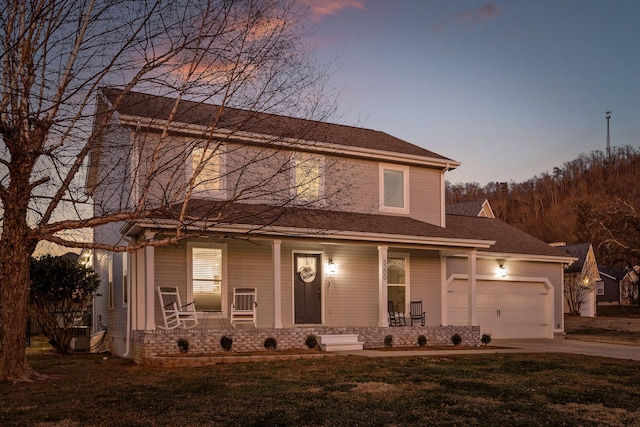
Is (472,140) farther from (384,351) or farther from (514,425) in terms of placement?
(514,425)

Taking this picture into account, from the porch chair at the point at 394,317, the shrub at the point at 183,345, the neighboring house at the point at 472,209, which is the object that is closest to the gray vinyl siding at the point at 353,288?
the porch chair at the point at 394,317

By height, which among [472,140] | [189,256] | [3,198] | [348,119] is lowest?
[189,256]

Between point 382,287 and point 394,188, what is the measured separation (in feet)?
11.6

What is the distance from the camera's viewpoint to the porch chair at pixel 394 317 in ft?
60.0

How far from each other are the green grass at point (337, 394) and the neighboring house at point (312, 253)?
2.88m

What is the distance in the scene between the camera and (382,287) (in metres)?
17.2

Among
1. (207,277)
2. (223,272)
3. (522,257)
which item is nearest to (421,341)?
(223,272)

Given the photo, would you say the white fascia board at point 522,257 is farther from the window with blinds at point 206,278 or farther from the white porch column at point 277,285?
the window with blinds at point 206,278

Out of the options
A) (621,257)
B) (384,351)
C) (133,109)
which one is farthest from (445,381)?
(621,257)

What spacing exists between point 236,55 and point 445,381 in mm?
5990

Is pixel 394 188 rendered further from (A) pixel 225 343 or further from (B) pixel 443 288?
(A) pixel 225 343

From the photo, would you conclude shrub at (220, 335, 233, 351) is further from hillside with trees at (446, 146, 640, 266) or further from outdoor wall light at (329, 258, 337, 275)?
hillside with trees at (446, 146, 640, 266)

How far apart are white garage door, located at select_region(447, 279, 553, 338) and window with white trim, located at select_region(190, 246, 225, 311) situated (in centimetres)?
775

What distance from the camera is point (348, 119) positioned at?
41.1 ft
